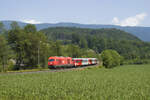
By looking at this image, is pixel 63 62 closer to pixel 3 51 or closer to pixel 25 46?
pixel 3 51

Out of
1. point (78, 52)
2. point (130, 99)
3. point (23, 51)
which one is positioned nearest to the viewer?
point (130, 99)

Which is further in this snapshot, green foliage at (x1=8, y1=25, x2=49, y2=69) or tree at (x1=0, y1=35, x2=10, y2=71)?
green foliage at (x1=8, y1=25, x2=49, y2=69)

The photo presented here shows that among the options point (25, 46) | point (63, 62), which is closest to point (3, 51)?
point (25, 46)

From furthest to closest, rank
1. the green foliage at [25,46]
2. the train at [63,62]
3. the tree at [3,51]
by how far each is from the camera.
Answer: the green foliage at [25,46], the tree at [3,51], the train at [63,62]

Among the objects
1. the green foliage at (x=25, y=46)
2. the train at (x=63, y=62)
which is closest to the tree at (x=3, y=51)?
the green foliage at (x=25, y=46)

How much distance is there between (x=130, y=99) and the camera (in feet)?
53.5

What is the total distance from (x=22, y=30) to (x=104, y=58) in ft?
101

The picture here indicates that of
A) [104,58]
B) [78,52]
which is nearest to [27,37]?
[104,58]

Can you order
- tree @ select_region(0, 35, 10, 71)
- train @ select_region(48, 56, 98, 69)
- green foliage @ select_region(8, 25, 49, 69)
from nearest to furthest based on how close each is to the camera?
1. train @ select_region(48, 56, 98, 69)
2. tree @ select_region(0, 35, 10, 71)
3. green foliage @ select_region(8, 25, 49, 69)

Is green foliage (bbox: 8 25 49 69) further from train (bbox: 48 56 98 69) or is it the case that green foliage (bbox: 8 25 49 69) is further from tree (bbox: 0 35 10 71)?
train (bbox: 48 56 98 69)

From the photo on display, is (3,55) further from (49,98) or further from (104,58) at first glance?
(49,98)

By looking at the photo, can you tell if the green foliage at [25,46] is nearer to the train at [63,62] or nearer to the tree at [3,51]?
the tree at [3,51]

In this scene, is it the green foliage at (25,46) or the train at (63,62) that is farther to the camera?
the green foliage at (25,46)

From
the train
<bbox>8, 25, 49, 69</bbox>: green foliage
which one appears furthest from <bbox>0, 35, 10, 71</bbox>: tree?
the train
